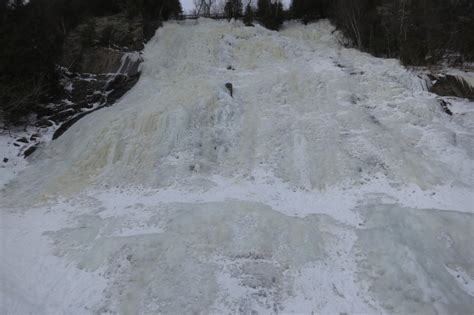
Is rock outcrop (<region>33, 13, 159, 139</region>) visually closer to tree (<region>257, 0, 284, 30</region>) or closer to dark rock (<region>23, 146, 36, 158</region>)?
dark rock (<region>23, 146, 36, 158</region>)

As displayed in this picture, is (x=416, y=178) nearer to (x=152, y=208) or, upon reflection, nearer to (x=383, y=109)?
(x=383, y=109)

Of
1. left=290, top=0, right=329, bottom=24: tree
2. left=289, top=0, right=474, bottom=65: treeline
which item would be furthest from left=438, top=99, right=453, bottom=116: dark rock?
left=290, top=0, right=329, bottom=24: tree

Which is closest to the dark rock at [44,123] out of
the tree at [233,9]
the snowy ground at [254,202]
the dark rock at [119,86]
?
the snowy ground at [254,202]

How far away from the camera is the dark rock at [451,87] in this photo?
1526 centimetres

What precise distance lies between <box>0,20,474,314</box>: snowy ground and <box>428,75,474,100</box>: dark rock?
0.75 meters

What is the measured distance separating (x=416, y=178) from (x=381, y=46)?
41.4 feet

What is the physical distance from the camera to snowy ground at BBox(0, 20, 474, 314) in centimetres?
730

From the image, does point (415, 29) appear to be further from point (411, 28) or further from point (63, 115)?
point (63, 115)

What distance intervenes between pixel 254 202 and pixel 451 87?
11.8 metres

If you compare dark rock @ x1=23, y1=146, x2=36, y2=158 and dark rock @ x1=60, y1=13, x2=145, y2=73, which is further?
dark rock @ x1=60, y1=13, x2=145, y2=73

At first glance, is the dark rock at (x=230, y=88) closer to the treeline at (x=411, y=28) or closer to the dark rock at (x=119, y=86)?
the dark rock at (x=119, y=86)

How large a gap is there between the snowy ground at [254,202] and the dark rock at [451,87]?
75 centimetres

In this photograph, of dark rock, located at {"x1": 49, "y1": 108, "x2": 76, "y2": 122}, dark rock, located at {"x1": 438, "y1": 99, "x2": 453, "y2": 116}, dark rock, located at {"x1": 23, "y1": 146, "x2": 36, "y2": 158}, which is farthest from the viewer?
dark rock, located at {"x1": 49, "y1": 108, "x2": 76, "y2": 122}

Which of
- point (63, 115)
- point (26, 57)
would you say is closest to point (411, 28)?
point (63, 115)
